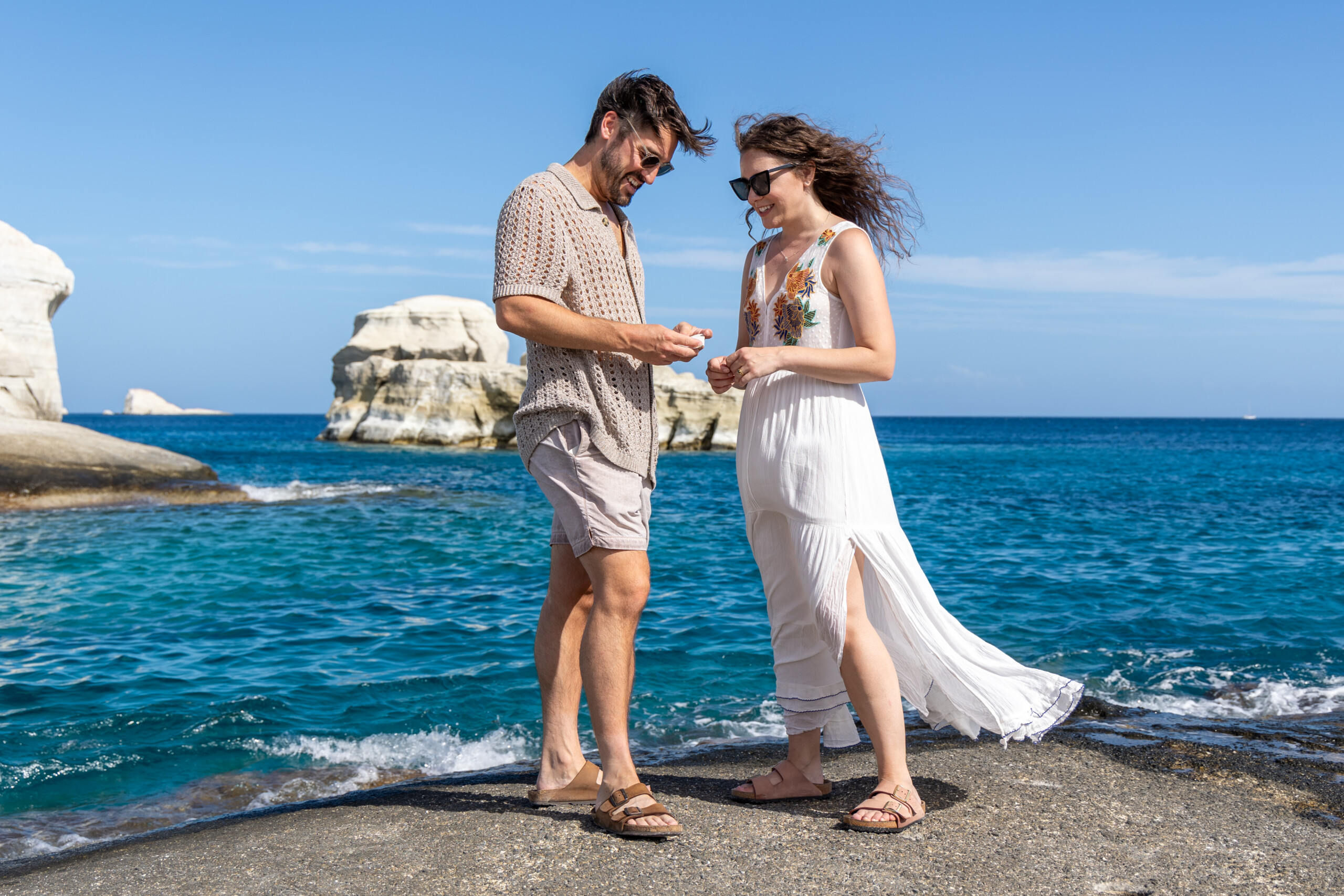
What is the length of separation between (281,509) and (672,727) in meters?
12.9

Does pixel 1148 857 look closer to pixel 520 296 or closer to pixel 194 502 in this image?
pixel 520 296

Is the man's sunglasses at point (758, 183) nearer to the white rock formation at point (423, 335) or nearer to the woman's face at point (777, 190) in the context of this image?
the woman's face at point (777, 190)

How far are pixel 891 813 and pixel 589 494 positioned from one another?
131cm

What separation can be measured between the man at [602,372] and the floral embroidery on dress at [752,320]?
0.38 metres

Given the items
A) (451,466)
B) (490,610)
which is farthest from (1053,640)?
(451,466)

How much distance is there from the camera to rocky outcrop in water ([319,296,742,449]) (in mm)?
40344

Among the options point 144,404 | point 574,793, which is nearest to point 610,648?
point 574,793

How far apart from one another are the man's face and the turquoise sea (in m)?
2.88

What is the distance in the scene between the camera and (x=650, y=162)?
301 cm

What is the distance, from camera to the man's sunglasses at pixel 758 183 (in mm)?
3014

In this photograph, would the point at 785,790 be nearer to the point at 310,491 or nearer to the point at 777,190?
the point at 777,190

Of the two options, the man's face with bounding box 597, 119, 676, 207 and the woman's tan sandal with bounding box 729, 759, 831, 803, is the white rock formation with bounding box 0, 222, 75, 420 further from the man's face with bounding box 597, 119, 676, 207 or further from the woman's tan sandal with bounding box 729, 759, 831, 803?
the woman's tan sandal with bounding box 729, 759, 831, 803

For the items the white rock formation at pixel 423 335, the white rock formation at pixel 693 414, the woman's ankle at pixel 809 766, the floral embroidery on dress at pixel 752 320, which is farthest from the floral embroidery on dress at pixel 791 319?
the white rock formation at pixel 423 335

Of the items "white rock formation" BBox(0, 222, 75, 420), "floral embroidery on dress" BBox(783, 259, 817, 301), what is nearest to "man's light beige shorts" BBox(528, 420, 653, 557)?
"floral embroidery on dress" BBox(783, 259, 817, 301)
